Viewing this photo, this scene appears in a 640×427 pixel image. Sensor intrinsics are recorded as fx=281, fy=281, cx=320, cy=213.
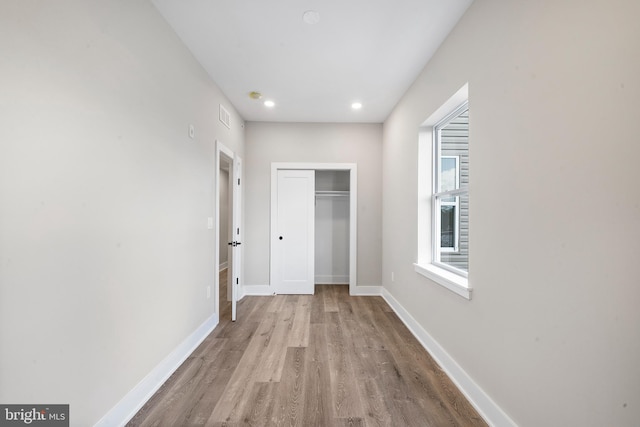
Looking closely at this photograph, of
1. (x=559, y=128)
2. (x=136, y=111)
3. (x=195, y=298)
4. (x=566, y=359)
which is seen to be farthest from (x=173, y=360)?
Answer: (x=559, y=128)

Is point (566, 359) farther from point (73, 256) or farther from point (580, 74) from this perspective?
point (73, 256)

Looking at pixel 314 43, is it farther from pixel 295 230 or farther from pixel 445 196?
pixel 295 230

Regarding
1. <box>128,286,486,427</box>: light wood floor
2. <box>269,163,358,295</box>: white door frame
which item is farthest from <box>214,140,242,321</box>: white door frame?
<box>269,163,358,295</box>: white door frame

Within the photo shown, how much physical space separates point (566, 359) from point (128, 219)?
7.73ft

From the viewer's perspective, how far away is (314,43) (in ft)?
7.95

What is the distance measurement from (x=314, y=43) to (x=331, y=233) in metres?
3.38

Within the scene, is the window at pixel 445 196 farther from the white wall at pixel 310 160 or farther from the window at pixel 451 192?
the white wall at pixel 310 160

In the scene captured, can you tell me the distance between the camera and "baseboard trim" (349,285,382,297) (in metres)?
4.48

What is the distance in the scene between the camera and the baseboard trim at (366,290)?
448cm

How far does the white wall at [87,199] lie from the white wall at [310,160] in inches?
83.1

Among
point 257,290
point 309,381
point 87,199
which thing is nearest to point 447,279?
point 309,381

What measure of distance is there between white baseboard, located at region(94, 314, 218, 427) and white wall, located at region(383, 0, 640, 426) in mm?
2208

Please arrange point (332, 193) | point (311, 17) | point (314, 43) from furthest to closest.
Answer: point (332, 193) < point (314, 43) < point (311, 17)

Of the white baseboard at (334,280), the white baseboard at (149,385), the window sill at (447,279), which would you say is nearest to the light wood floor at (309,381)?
the white baseboard at (149,385)
